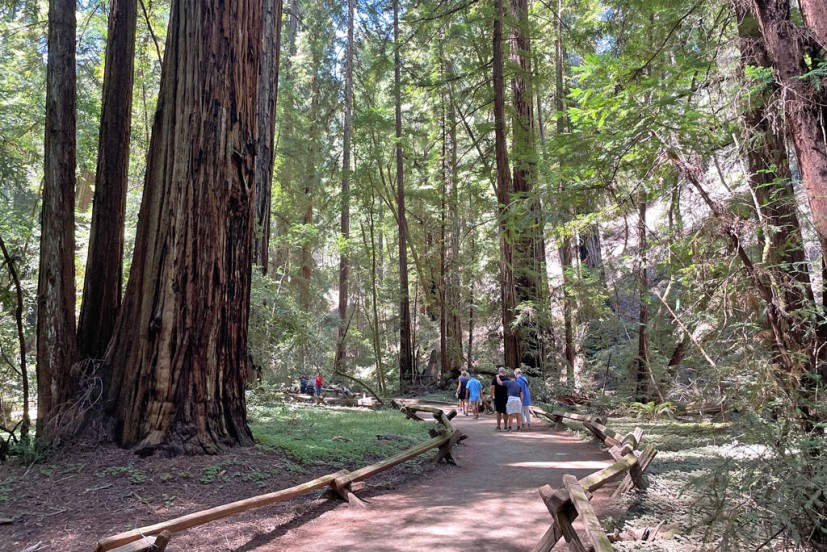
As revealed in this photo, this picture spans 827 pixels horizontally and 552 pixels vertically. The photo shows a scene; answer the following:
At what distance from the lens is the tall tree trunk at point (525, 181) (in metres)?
15.7

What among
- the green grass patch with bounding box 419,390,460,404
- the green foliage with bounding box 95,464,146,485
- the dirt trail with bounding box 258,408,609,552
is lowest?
the dirt trail with bounding box 258,408,609,552

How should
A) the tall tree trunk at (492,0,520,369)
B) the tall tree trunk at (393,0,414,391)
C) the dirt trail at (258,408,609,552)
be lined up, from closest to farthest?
the dirt trail at (258,408,609,552) < the tall tree trunk at (492,0,520,369) < the tall tree trunk at (393,0,414,391)

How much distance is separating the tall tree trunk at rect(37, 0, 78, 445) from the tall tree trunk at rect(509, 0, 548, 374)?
10963 millimetres

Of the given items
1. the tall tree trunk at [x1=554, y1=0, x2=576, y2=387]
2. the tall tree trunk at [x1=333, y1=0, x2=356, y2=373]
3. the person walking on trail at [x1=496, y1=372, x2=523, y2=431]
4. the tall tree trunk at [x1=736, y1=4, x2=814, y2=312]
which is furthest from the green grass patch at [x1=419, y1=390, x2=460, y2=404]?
the tall tree trunk at [x1=736, y1=4, x2=814, y2=312]

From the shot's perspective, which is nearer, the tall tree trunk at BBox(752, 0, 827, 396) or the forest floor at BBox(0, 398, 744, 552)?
the forest floor at BBox(0, 398, 744, 552)

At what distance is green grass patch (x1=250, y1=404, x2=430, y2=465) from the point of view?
7.60 metres

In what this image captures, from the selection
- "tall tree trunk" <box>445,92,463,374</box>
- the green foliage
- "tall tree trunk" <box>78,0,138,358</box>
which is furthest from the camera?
"tall tree trunk" <box>445,92,463,374</box>

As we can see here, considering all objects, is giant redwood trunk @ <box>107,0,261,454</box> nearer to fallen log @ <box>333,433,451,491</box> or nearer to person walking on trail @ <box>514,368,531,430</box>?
fallen log @ <box>333,433,451,491</box>

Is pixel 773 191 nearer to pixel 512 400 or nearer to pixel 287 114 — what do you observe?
pixel 512 400

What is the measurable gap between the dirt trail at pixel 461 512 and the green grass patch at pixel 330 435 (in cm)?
99

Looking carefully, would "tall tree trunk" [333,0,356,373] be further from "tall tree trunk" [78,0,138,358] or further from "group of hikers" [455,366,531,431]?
"tall tree trunk" [78,0,138,358]

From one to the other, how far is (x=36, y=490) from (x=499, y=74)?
13.9 m

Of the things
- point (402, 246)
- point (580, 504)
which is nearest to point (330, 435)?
point (580, 504)

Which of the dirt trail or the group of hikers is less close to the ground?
the group of hikers
